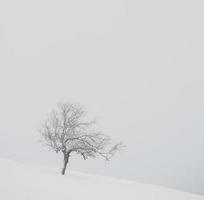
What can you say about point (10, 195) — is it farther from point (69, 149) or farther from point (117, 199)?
point (69, 149)

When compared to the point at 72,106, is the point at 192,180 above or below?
above

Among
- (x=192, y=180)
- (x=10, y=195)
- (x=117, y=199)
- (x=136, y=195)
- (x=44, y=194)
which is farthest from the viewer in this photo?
(x=192, y=180)

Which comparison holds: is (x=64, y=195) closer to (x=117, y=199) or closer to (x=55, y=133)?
(x=117, y=199)

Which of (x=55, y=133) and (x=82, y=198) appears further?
(x=55, y=133)

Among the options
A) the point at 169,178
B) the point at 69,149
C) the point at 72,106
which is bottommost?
the point at 69,149

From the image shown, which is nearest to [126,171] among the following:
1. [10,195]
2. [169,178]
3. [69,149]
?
[169,178]

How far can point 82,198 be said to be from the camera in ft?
58.8

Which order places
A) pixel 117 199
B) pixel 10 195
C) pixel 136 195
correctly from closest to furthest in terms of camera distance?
pixel 10 195, pixel 117 199, pixel 136 195

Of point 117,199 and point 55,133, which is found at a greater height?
point 55,133

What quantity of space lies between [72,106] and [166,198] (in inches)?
351

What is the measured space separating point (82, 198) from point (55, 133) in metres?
9.58

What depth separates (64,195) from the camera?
17641mm

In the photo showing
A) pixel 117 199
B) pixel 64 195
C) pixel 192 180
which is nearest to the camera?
pixel 64 195

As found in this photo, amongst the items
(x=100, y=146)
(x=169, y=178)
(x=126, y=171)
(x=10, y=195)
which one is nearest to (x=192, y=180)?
(x=169, y=178)
